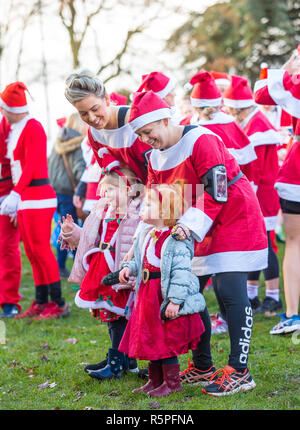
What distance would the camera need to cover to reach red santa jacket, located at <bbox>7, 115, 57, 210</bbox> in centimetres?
611

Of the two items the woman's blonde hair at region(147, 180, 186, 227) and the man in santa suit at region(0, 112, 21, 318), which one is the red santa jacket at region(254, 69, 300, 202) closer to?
the woman's blonde hair at region(147, 180, 186, 227)

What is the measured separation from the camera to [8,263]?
6.56 metres

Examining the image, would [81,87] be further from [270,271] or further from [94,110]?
[270,271]

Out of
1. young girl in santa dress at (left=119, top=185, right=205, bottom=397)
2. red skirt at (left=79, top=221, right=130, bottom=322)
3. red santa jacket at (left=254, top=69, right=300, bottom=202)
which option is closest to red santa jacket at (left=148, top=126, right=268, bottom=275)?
young girl in santa dress at (left=119, top=185, right=205, bottom=397)

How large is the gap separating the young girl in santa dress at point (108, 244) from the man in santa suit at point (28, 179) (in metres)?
2.07

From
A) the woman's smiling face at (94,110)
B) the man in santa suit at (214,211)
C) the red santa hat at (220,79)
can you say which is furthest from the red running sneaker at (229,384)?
the red santa hat at (220,79)

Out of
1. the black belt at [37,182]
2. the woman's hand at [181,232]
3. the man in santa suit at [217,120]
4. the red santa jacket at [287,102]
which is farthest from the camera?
the black belt at [37,182]

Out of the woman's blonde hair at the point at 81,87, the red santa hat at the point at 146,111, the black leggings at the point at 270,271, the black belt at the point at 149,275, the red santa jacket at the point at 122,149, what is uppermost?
the woman's blonde hair at the point at 81,87

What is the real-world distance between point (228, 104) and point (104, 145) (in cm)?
238

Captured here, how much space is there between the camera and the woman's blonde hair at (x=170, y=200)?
11.5 feet

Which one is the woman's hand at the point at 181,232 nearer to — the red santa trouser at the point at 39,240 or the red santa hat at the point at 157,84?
the red santa hat at the point at 157,84

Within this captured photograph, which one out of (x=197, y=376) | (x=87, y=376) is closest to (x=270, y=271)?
(x=197, y=376)

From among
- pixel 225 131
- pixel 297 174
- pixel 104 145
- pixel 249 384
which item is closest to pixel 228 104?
pixel 225 131

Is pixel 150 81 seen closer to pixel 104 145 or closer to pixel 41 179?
pixel 104 145
